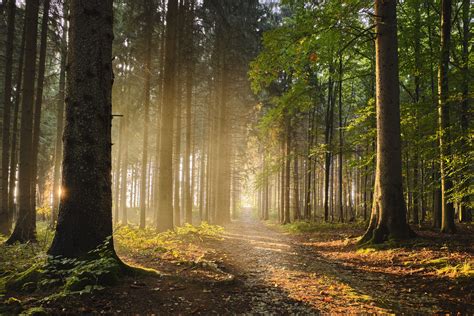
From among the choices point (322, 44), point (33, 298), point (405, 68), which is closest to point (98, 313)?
point (33, 298)

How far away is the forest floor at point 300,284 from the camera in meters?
4.13

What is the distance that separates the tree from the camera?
8.55 meters

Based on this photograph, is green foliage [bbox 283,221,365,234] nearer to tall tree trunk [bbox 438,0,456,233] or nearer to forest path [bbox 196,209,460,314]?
tall tree trunk [bbox 438,0,456,233]

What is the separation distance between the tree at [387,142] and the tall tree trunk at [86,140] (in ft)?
23.8

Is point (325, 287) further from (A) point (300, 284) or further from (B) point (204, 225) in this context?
(B) point (204, 225)

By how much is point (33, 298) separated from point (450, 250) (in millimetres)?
8185

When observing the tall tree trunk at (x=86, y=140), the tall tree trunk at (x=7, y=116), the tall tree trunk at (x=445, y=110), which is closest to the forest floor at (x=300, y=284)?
the tall tree trunk at (x=86, y=140)

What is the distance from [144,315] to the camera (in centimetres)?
374

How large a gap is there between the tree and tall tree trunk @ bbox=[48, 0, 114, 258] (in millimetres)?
7248

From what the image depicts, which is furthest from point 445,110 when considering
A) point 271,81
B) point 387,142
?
point 271,81

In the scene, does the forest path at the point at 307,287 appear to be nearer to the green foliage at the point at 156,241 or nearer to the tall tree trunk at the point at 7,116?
the green foliage at the point at 156,241

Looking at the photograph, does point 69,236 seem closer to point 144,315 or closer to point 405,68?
point 144,315

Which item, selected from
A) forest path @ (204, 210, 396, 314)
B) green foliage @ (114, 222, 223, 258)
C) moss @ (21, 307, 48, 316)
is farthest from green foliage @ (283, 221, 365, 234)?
moss @ (21, 307, 48, 316)

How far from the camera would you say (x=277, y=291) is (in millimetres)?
5141
